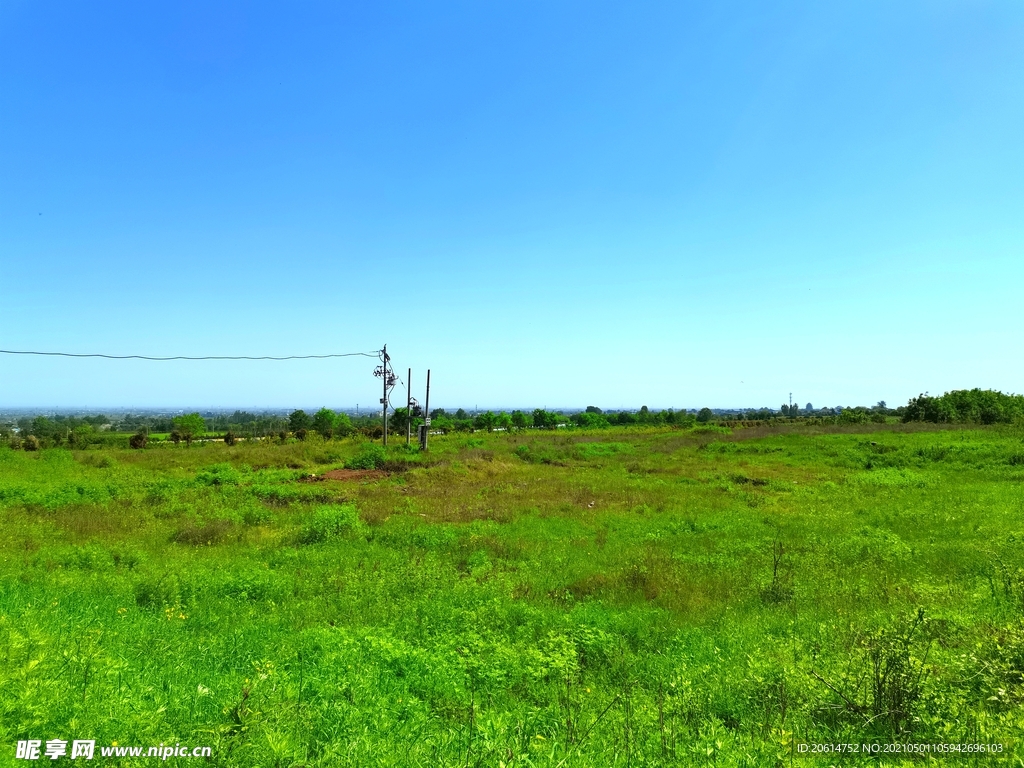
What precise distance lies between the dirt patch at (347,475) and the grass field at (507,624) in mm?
3476

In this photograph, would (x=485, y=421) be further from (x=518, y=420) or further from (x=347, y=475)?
(x=347, y=475)

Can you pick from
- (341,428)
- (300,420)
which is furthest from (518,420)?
(341,428)

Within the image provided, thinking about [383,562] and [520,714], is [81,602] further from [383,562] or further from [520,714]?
[520,714]

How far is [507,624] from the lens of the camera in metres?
6.78

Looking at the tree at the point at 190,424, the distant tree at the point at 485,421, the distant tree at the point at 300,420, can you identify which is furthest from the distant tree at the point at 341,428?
the distant tree at the point at 485,421

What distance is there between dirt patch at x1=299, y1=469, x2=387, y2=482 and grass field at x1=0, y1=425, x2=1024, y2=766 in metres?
3.48

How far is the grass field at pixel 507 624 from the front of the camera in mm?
3521

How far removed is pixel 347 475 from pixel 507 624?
1646cm

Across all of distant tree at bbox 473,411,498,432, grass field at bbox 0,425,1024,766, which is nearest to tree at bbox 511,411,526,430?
distant tree at bbox 473,411,498,432

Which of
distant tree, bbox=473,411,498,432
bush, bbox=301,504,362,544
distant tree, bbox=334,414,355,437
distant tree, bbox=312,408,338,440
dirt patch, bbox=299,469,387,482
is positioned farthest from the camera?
distant tree, bbox=473,411,498,432

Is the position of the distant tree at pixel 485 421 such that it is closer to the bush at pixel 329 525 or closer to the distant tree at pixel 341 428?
the distant tree at pixel 341 428

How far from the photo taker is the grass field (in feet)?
11.6

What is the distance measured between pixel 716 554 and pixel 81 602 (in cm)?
1085

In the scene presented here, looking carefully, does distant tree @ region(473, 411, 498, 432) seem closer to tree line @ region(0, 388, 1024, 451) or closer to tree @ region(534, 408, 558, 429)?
tree line @ region(0, 388, 1024, 451)
